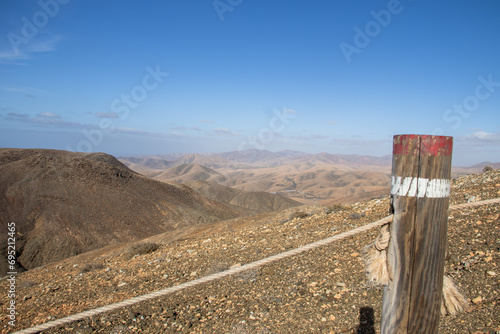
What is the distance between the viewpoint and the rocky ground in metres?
4.14

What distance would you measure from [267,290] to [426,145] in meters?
4.50

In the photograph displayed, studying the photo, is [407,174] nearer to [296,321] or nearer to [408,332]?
[408,332]

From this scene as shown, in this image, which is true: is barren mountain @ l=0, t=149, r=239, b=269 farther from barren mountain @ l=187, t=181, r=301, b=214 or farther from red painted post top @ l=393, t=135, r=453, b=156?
red painted post top @ l=393, t=135, r=453, b=156

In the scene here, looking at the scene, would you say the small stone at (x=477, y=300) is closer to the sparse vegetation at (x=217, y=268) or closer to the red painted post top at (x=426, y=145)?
Answer: the red painted post top at (x=426, y=145)

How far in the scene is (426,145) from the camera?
1.47 m

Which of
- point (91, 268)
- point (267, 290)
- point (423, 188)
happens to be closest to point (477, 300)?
point (267, 290)

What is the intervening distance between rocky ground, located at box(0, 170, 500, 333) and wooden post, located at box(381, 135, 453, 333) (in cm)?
151

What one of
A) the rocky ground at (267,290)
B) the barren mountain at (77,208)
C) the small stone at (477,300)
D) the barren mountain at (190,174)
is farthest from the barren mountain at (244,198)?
the barren mountain at (190,174)

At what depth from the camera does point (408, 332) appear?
1.51m

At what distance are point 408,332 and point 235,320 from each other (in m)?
3.44

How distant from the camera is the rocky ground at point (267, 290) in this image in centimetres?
414

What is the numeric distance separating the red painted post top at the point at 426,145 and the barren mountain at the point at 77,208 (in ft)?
83.3

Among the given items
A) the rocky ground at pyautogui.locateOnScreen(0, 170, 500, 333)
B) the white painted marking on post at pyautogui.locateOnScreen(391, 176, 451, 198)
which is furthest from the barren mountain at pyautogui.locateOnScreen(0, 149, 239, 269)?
the white painted marking on post at pyautogui.locateOnScreen(391, 176, 451, 198)

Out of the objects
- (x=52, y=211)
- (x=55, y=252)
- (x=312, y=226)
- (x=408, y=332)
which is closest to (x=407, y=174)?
(x=408, y=332)
